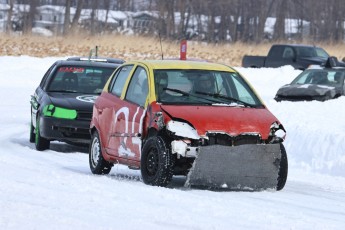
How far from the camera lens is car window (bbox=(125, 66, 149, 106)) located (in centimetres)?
1185

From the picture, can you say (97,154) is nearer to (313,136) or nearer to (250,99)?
(250,99)

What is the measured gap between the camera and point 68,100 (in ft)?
53.2

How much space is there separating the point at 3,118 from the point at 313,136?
803 centimetres

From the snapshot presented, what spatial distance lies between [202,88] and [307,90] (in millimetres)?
13384

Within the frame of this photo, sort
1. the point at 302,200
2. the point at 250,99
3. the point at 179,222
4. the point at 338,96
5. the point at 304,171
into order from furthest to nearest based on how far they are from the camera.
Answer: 1. the point at 338,96
2. the point at 304,171
3. the point at 250,99
4. the point at 302,200
5. the point at 179,222

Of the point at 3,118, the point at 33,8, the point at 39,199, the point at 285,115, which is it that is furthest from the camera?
the point at 33,8

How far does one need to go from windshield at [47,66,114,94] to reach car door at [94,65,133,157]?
3.69 m

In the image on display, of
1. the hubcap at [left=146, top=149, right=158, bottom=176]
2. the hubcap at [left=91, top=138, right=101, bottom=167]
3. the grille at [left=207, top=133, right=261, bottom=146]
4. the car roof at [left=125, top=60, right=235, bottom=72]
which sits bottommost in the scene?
the hubcap at [left=91, top=138, right=101, bottom=167]

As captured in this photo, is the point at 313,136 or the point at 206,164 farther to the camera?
the point at 313,136

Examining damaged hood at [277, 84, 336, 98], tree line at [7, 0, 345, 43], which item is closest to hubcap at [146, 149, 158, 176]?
damaged hood at [277, 84, 336, 98]

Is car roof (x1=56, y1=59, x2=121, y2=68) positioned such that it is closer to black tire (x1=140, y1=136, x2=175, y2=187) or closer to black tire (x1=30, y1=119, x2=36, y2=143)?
black tire (x1=30, y1=119, x2=36, y2=143)

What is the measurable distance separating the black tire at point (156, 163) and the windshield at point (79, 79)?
19.4 feet

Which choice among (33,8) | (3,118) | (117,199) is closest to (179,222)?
(117,199)

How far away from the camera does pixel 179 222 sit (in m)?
8.11
